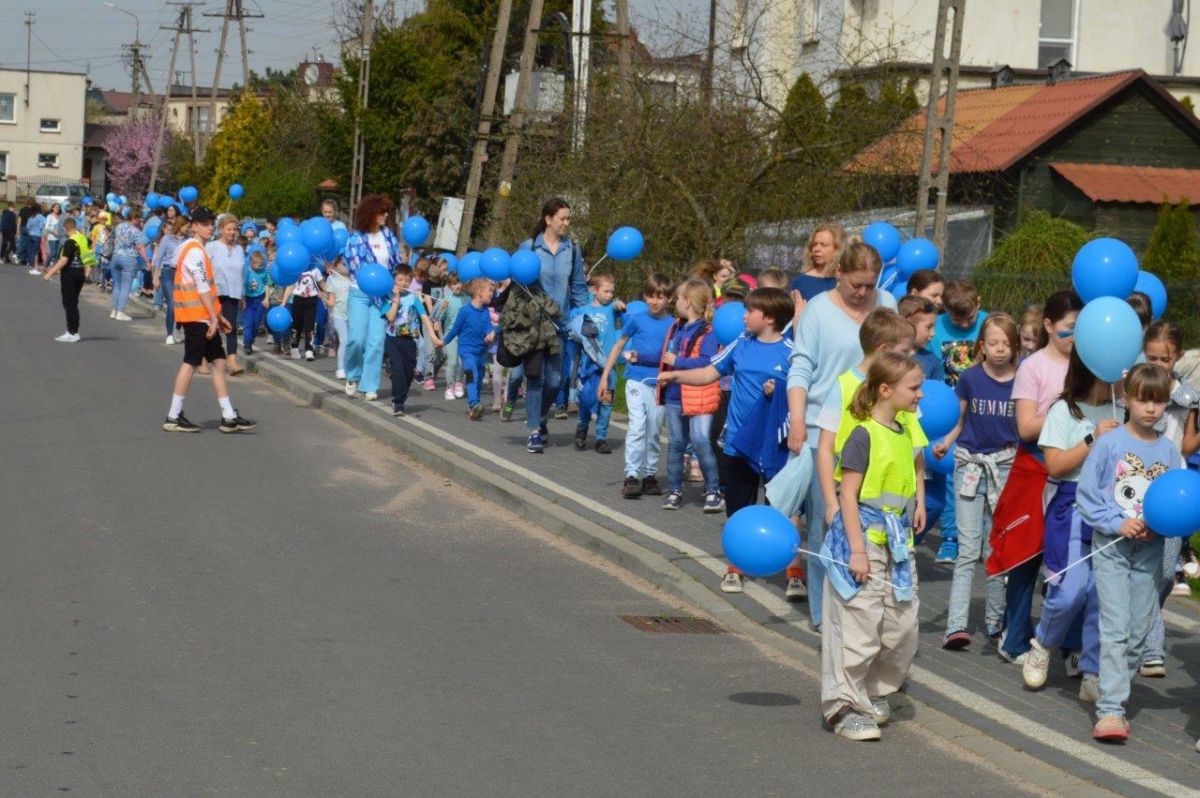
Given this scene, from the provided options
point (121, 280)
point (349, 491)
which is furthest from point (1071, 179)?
point (349, 491)

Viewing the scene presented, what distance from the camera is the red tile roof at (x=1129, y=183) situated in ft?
89.6

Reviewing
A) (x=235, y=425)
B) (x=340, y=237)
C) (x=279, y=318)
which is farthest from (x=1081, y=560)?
(x=279, y=318)

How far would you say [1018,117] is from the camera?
95.2 ft

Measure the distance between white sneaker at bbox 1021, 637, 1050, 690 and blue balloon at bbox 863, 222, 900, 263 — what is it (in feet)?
18.7

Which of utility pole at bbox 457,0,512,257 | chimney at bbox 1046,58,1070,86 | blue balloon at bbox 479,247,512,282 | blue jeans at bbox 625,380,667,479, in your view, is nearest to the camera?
blue jeans at bbox 625,380,667,479

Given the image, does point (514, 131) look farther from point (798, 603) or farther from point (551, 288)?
point (798, 603)

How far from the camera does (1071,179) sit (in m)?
27.5

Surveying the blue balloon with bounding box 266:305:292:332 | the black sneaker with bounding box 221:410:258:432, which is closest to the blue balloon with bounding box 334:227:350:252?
the blue balloon with bounding box 266:305:292:332

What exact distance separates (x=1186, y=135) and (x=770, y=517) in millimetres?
24703

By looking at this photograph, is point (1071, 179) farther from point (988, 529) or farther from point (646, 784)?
point (646, 784)

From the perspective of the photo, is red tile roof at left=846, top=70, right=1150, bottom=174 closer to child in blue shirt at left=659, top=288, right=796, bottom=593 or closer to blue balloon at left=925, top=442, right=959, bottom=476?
child in blue shirt at left=659, top=288, right=796, bottom=593

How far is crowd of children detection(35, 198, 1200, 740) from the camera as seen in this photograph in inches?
266

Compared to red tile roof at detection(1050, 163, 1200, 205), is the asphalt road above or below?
below

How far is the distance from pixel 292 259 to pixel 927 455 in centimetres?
1196
